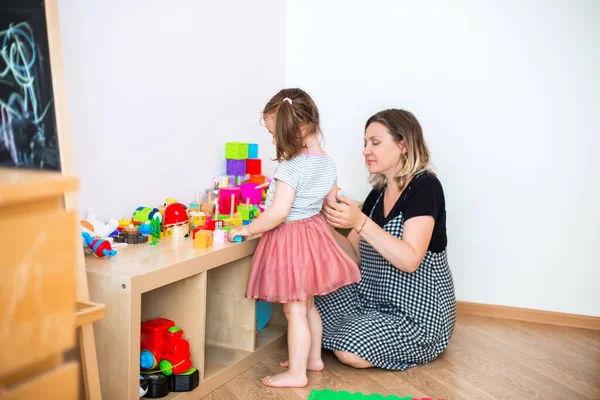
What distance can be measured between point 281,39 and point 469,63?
0.91 m

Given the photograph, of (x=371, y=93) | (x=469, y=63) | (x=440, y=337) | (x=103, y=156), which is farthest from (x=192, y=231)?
(x=469, y=63)

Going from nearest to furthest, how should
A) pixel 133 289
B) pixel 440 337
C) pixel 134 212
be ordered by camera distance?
pixel 133 289, pixel 134 212, pixel 440 337

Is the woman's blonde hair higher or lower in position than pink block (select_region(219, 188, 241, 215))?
higher

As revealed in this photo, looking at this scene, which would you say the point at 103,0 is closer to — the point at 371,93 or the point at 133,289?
the point at 133,289

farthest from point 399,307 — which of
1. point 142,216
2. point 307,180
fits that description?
point 142,216

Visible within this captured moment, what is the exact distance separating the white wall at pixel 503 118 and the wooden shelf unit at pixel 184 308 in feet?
3.38

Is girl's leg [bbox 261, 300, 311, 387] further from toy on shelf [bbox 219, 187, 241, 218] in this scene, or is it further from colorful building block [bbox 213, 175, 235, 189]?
colorful building block [bbox 213, 175, 235, 189]

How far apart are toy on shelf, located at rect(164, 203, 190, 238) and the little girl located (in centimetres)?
16

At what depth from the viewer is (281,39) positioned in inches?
117

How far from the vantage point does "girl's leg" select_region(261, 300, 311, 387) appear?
1876 millimetres

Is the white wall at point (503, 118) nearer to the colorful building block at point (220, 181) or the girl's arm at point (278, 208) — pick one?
→ the colorful building block at point (220, 181)

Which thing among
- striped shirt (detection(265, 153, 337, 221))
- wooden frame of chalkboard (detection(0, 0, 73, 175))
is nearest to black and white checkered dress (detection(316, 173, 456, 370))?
striped shirt (detection(265, 153, 337, 221))

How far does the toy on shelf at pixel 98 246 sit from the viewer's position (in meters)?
1.58

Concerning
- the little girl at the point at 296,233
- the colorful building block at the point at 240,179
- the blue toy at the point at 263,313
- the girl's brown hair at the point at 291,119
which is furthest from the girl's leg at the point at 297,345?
the colorful building block at the point at 240,179
